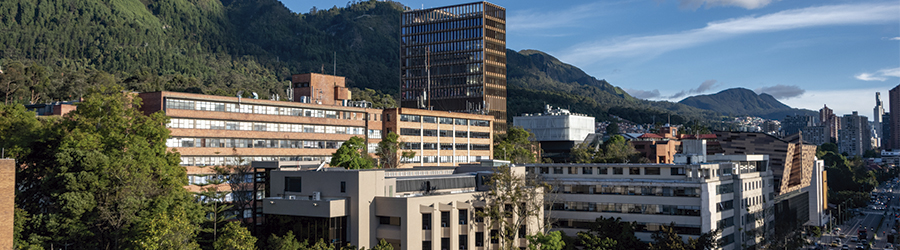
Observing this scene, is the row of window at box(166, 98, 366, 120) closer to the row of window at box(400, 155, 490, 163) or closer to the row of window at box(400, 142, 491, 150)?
the row of window at box(400, 142, 491, 150)

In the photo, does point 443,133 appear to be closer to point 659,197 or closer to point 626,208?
point 626,208

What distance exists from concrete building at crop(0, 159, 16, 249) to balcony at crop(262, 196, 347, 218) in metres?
24.7

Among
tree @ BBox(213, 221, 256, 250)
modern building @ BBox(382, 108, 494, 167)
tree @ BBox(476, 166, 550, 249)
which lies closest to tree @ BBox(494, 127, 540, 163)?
modern building @ BBox(382, 108, 494, 167)

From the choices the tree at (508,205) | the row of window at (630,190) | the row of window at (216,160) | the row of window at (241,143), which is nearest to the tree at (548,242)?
the tree at (508,205)

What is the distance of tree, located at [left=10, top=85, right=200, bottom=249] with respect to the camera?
77875 mm

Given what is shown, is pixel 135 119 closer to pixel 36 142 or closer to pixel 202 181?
pixel 36 142

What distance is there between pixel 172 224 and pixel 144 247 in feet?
11.6

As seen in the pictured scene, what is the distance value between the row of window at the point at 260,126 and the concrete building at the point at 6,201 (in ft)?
123

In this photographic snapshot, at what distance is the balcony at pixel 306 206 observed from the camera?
74.8 m

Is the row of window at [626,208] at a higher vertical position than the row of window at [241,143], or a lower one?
lower

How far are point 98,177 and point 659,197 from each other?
7923 centimetres

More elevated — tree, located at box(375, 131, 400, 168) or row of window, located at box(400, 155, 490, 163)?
tree, located at box(375, 131, 400, 168)

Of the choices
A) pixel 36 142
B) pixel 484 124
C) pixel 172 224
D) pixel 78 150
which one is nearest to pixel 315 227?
pixel 172 224

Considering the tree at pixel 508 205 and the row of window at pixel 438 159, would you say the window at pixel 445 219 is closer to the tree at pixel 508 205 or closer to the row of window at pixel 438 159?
the tree at pixel 508 205
